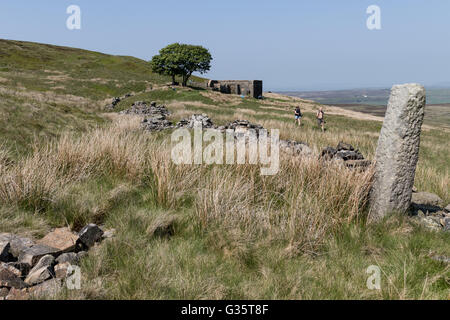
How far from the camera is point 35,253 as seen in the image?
275 cm

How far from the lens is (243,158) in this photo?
5.41 metres

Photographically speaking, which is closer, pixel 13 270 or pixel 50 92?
pixel 13 270

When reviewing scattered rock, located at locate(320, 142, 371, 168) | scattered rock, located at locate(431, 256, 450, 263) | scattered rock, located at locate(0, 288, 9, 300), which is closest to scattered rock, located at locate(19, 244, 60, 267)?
scattered rock, located at locate(0, 288, 9, 300)

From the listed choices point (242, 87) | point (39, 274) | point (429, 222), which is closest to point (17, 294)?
point (39, 274)

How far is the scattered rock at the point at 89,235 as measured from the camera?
10.1 ft

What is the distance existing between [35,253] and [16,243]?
0.35 meters

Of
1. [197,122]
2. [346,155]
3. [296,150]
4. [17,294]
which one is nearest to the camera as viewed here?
[17,294]

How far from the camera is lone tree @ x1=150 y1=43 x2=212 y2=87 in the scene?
161 feet

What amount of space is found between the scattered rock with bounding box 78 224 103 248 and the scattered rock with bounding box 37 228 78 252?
0.08 meters

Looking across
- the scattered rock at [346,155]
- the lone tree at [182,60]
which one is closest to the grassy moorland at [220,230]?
the scattered rock at [346,155]

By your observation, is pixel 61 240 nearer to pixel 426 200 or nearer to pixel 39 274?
pixel 39 274

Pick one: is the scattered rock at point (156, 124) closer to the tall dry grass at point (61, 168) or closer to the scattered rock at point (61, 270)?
the tall dry grass at point (61, 168)

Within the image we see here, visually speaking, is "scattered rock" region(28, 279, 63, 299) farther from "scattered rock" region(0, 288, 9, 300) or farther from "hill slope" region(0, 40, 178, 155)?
"hill slope" region(0, 40, 178, 155)

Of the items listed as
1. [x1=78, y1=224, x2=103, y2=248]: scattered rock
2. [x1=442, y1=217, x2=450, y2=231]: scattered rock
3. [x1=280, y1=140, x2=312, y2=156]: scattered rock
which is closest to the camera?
[x1=78, y1=224, x2=103, y2=248]: scattered rock
